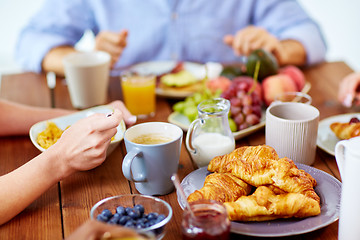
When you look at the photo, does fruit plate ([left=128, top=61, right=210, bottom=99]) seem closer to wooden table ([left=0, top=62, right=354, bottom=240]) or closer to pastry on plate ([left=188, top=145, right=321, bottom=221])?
wooden table ([left=0, top=62, right=354, bottom=240])

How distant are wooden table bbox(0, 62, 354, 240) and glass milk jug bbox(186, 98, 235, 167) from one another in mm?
63

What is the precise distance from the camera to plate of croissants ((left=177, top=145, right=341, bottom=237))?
854mm

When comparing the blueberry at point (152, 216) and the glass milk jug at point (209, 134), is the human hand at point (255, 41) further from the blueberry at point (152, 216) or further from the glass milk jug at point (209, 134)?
the blueberry at point (152, 216)

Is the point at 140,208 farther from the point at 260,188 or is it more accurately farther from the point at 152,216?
the point at 260,188

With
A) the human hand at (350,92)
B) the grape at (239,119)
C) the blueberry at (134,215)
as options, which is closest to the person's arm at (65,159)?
the blueberry at (134,215)

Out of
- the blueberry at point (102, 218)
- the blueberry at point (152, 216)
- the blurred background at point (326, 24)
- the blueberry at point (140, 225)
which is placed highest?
the blueberry at point (102, 218)

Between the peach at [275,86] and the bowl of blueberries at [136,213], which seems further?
the peach at [275,86]

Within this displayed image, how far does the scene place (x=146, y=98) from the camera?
1514mm

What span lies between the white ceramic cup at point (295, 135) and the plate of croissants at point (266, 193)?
93 mm

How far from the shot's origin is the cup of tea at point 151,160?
971 mm

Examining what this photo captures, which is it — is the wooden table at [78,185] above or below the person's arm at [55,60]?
below

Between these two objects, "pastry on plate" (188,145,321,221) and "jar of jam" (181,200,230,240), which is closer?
"jar of jam" (181,200,230,240)

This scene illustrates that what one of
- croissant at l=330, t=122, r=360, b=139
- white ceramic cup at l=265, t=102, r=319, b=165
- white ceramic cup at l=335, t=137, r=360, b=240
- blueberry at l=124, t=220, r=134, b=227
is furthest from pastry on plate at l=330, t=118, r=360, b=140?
blueberry at l=124, t=220, r=134, b=227

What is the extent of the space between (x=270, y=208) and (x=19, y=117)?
2.88 ft
